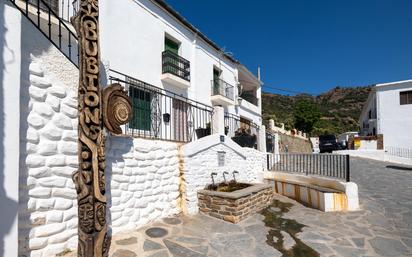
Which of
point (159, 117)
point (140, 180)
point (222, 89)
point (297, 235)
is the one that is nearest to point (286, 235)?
point (297, 235)

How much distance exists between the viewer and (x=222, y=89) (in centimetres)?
1397

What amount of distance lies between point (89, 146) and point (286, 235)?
4.06 meters

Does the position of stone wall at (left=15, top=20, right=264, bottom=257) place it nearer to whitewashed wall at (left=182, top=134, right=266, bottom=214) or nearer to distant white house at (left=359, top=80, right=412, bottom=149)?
whitewashed wall at (left=182, top=134, right=266, bottom=214)

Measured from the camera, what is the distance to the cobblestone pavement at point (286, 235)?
3872mm

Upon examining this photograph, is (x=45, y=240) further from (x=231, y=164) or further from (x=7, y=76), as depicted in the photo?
(x=231, y=164)

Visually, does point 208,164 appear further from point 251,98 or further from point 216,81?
point 251,98

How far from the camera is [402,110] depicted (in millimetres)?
21812

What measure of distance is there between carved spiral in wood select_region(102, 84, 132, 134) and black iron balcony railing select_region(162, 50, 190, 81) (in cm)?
623

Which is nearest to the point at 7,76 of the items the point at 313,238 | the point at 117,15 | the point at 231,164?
the point at 313,238

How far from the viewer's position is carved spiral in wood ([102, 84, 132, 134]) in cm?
371

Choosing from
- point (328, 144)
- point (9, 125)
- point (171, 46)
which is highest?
point (171, 46)

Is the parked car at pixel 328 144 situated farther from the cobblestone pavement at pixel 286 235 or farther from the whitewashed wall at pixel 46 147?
the whitewashed wall at pixel 46 147

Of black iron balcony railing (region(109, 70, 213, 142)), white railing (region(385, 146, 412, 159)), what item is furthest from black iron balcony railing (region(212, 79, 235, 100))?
white railing (region(385, 146, 412, 159))

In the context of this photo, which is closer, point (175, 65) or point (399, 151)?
point (175, 65)
